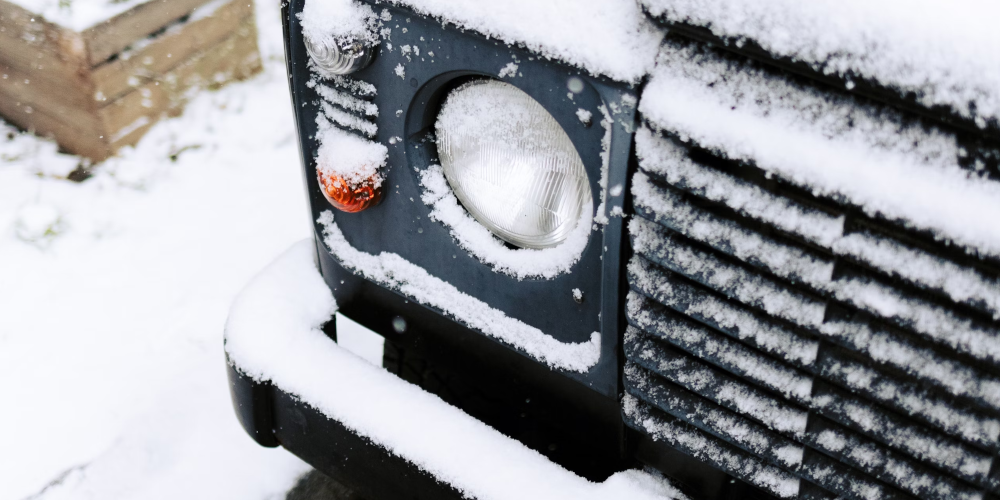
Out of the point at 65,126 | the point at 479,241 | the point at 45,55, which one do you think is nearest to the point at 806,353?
the point at 479,241

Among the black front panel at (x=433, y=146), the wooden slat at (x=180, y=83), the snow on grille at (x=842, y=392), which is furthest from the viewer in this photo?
the wooden slat at (x=180, y=83)

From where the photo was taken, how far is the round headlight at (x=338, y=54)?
1013mm

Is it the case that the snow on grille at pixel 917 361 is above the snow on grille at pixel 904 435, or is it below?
above

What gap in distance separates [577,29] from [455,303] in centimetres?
45

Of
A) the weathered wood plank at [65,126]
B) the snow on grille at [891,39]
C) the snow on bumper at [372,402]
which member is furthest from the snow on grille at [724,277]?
the weathered wood plank at [65,126]

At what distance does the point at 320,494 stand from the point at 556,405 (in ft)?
2.50

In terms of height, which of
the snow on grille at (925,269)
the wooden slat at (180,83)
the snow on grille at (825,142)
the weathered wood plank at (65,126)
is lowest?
the weathered wood plank at (65,126)

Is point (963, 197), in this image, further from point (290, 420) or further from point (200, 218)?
point (200, 218)

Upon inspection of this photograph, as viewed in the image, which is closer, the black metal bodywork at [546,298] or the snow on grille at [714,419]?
the black metal bodywork at [546,298]

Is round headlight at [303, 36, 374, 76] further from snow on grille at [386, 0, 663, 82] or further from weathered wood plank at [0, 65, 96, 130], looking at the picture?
weathered wood plank at [0, 65, 96, 130]

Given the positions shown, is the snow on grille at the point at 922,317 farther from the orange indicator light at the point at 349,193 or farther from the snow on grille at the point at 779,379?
the orange indicator light at the point at 349,193

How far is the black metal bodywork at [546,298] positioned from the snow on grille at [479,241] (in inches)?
0.5

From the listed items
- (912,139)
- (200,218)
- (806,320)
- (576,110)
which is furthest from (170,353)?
(912,139)

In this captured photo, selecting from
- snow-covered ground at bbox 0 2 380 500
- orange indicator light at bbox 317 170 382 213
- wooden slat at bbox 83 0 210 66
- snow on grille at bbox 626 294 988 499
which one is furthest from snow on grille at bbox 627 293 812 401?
wooden slat at bbox 83 0 210 66
